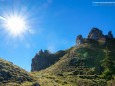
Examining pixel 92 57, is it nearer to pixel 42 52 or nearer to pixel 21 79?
pixel 42 52

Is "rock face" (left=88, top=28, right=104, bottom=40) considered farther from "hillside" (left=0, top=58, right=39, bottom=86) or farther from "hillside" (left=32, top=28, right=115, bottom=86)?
"hillside" (left=0, top=58, right=39, bottom=86)

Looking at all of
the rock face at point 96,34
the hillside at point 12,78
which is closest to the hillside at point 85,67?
the rock face at point 96,34

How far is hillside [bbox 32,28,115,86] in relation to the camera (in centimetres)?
9294

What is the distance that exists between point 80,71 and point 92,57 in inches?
949

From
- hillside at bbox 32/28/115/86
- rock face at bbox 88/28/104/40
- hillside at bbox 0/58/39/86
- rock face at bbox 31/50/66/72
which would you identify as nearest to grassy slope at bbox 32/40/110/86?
hillside at bbox 32/28/115/86

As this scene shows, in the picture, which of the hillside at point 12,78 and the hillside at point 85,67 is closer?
the hillside at point 12,78

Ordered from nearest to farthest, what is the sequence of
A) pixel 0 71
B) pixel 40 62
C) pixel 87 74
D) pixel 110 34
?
pixel 0 71 < pixel 87 74 < pixel 40 62 < pixel 110 34

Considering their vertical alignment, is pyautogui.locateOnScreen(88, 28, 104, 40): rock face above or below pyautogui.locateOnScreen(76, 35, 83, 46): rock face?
above

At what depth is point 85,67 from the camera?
126562 millimetres

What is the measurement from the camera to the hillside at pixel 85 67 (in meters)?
92.9

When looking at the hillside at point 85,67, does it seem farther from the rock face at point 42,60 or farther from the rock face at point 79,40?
→ the rock face at point 42,60

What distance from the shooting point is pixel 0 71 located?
233 feet

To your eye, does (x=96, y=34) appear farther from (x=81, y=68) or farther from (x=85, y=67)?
(x=81, y=68)

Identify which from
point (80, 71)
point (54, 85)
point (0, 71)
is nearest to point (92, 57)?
point (80, 71)
